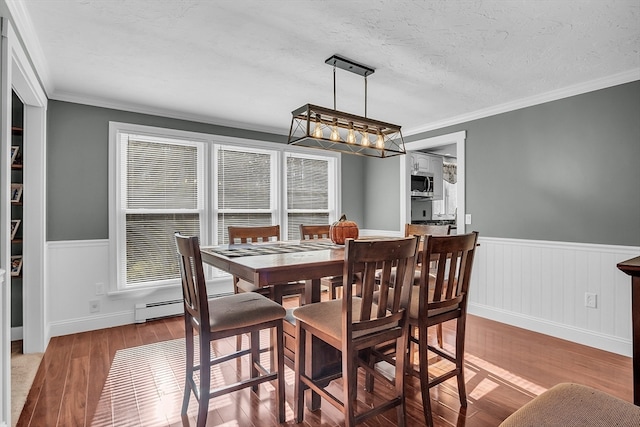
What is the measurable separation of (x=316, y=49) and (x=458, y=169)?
254cm

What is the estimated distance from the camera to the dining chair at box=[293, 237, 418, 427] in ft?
5.23

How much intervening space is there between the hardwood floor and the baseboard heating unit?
32 cm

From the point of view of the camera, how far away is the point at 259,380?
193 cm

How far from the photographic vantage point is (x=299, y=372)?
195cm

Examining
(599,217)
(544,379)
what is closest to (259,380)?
(544,379)

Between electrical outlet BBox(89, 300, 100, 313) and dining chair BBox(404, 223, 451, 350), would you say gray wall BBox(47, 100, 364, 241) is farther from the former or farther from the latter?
dining chair BBox(404, 223, 451, 350)

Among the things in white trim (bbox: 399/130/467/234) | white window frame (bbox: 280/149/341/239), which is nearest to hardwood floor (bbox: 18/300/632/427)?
white trim (bbox: 399/130/467/234)

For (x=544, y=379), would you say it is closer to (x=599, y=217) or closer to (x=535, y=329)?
(x=535, y=329)

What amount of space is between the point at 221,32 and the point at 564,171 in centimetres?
325

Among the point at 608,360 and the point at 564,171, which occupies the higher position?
the point at 564,171

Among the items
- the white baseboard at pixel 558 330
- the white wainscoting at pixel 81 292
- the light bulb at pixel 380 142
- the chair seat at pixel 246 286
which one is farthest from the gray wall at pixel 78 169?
the white baseboard at pixel 558 330

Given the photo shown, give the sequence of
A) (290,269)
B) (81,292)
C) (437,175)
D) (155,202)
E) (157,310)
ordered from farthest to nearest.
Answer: (437,175)
(155,202)
(157,310)
(81,292)
(290,269)

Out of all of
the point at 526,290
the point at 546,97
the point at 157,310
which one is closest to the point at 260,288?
the point at 157,310

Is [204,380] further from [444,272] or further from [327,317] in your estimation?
[444,272]
